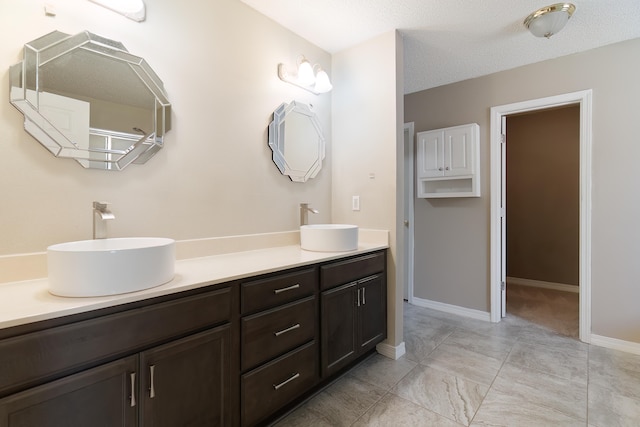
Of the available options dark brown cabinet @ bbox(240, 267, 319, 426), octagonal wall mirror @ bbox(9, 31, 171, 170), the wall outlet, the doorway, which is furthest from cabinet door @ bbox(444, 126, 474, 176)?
octagonal wall mirror @ bbox(9, 31, 171, 170)

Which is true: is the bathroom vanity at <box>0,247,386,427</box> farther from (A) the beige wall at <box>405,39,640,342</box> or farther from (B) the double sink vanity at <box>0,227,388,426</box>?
(A) the beige wall at <box>405,39,640,342</box>

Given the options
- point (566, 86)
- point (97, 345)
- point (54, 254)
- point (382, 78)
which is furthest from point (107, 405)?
point (566, 86)

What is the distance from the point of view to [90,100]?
1.37 meters

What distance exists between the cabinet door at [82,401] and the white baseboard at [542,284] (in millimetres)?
4717

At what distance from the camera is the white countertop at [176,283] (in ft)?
2.90

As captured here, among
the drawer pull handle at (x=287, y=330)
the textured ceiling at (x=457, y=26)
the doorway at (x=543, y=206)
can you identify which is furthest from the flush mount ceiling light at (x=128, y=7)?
the doorway at (x=543, y=206)

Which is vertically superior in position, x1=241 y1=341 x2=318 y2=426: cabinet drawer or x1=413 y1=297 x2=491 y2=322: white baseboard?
x1=241 y1=341 x2=318 y2=426: cabinet drawer

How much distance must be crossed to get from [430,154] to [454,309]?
5.29 feet

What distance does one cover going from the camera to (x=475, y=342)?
8.23ft

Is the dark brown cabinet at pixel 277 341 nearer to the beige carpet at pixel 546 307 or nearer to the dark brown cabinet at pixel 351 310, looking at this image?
the dark brown cabinet at pixel 351 310

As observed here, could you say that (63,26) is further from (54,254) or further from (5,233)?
(54,254)

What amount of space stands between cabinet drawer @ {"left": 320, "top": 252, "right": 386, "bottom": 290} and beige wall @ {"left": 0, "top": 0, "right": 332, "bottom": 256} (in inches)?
22.2

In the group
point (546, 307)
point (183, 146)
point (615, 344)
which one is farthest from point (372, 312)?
point (546, 307)

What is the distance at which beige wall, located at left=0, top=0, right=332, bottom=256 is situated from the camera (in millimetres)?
1216
